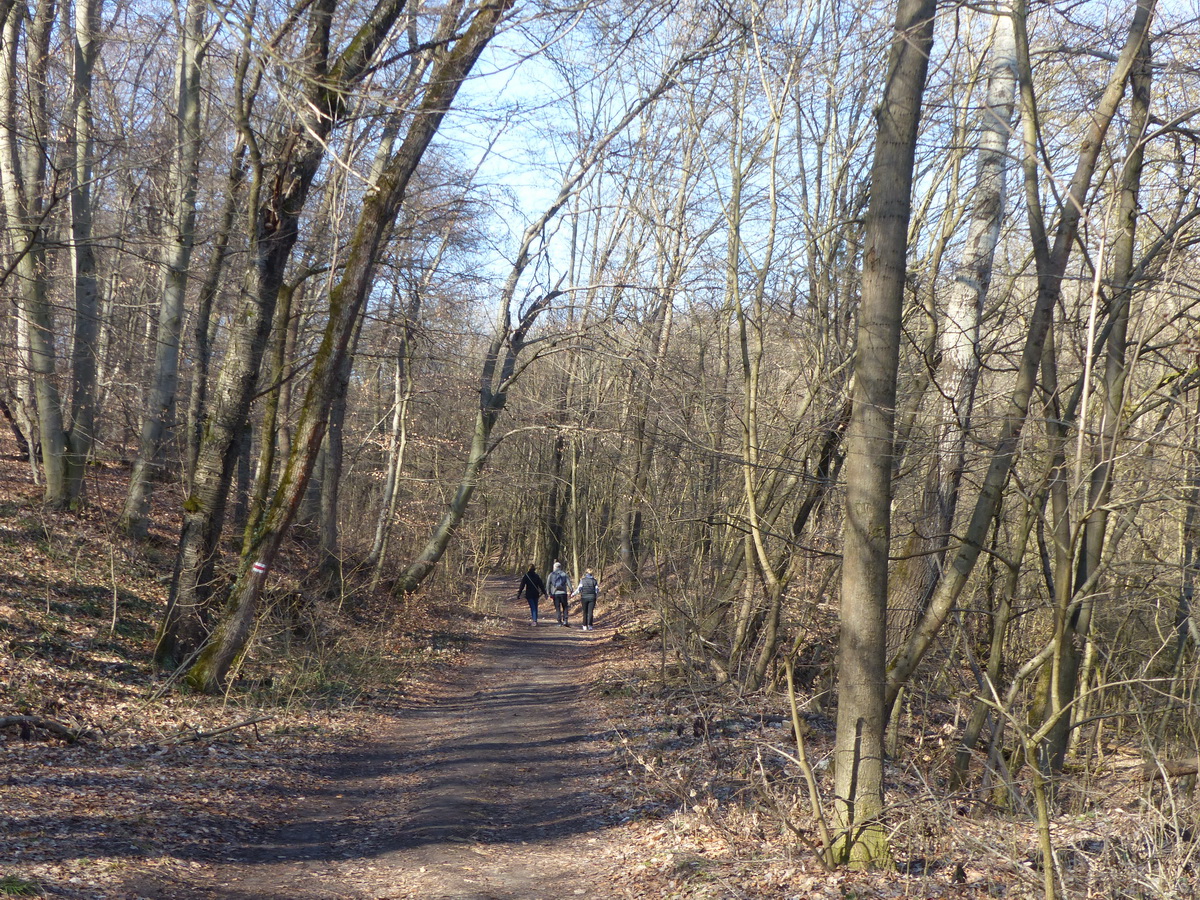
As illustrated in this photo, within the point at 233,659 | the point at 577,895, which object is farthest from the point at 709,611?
the point at 577,895

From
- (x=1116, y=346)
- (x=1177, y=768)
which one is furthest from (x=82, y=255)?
(x=1177, y=768)

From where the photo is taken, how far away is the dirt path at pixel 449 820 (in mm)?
5566

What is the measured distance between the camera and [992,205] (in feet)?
25.1

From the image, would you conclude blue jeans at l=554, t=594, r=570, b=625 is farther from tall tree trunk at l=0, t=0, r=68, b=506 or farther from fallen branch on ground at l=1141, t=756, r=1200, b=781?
fallen branch on ground at l=1141, t=756, r=1200, b=781

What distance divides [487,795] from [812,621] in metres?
4.59

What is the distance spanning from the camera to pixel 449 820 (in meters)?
6.95

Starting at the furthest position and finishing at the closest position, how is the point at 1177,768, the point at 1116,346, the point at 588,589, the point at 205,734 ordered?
the point at 588,589, the point at 205,734, the point at 1177,768, the point at 1116,346

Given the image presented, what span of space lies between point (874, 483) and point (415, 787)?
16.3 feet

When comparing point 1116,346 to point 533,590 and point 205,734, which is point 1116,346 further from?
point 533,590

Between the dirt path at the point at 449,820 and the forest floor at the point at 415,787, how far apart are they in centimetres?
3

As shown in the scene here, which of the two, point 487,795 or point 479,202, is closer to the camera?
point 487,795

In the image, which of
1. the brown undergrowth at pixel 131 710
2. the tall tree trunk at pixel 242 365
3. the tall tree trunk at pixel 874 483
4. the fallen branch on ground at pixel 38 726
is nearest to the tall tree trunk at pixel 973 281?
the tall tree trunk at pixel 874 483

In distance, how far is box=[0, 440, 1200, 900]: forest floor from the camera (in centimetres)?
532

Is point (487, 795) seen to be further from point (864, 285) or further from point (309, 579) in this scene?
point (309, 579)
